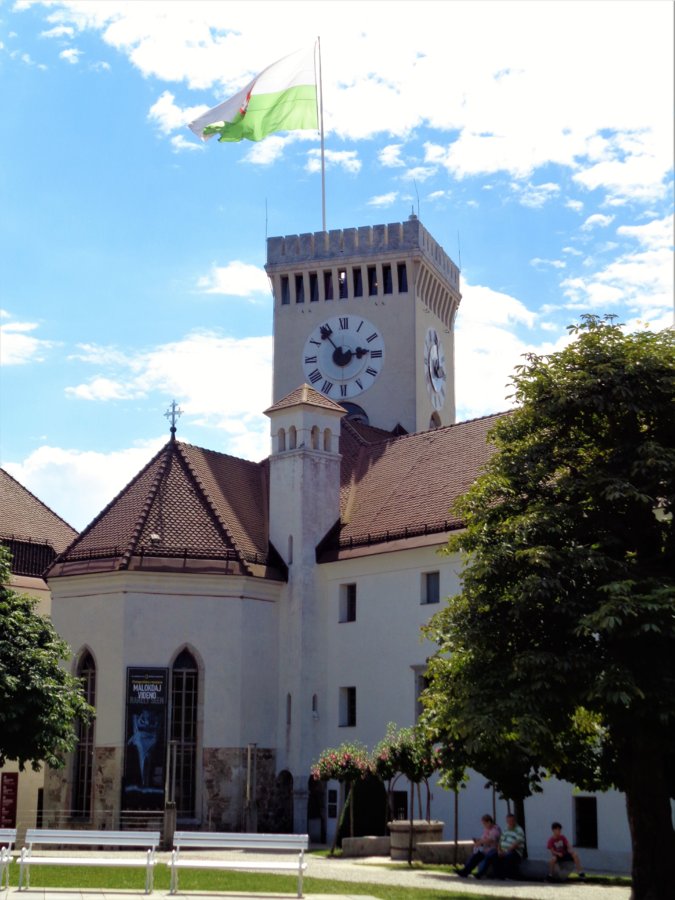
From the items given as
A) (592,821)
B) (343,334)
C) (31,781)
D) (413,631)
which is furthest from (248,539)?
(343,334)

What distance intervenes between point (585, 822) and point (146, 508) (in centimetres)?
1992

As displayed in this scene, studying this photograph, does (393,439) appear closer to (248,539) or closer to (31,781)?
(248,539)

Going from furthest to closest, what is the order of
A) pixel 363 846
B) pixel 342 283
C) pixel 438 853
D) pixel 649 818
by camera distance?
pixel 342 283, pixel 363 846, pixel 438 853, pixel 649 818

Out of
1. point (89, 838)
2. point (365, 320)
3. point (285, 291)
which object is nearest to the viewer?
point (89, 838)

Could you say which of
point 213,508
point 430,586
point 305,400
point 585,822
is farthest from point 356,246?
point 585,822

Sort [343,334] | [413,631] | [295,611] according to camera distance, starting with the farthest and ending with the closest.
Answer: [343,334], [295,611], [413,631]

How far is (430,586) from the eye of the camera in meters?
45.5

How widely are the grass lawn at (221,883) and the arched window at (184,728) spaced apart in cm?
1379

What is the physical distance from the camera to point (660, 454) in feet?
84.0

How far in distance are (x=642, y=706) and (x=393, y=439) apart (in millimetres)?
32155

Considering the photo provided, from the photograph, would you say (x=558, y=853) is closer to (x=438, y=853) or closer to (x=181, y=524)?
(x=438, y=853)

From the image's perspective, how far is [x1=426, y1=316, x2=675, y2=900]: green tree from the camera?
2436 centimetres

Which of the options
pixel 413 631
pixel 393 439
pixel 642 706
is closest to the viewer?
pixel 642 706

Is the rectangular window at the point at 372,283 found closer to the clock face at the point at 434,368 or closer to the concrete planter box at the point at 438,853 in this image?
the clock face at the point at 434,368
